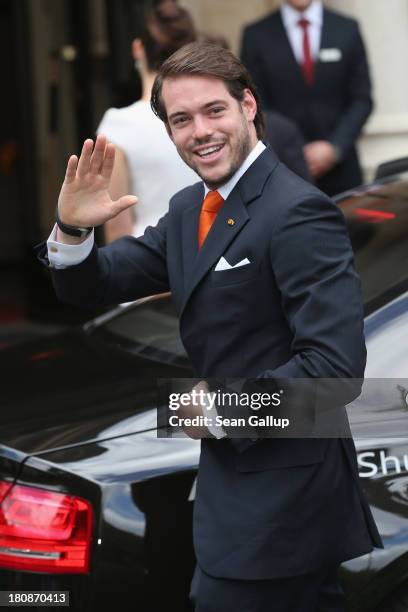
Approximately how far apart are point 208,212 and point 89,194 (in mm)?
254

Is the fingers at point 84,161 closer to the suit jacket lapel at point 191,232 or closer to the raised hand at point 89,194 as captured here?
the raised hand at point 89,194

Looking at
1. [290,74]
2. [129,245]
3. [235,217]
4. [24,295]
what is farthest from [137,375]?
[24,295]

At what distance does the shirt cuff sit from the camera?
264 cm

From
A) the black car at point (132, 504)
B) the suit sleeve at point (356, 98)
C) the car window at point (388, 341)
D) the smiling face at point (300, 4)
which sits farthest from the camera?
the smiling face at point (300, 4)

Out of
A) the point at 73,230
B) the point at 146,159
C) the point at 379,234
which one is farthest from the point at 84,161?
the point at 146,159

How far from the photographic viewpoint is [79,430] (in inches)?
118

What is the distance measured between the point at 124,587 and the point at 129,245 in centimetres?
79

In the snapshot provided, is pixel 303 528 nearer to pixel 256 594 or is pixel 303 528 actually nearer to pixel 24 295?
pixel 256 594

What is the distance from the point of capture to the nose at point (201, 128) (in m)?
2.53

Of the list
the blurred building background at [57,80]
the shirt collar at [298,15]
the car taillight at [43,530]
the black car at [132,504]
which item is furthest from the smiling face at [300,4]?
the car taillight at [43,530]

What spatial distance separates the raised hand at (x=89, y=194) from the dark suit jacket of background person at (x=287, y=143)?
209 cm

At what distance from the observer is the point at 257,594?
2506mm

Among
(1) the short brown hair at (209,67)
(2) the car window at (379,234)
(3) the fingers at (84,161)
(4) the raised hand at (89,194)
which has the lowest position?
(2) the car window at (379,234)

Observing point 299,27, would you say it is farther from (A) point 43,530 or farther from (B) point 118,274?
(A) point 43,530
